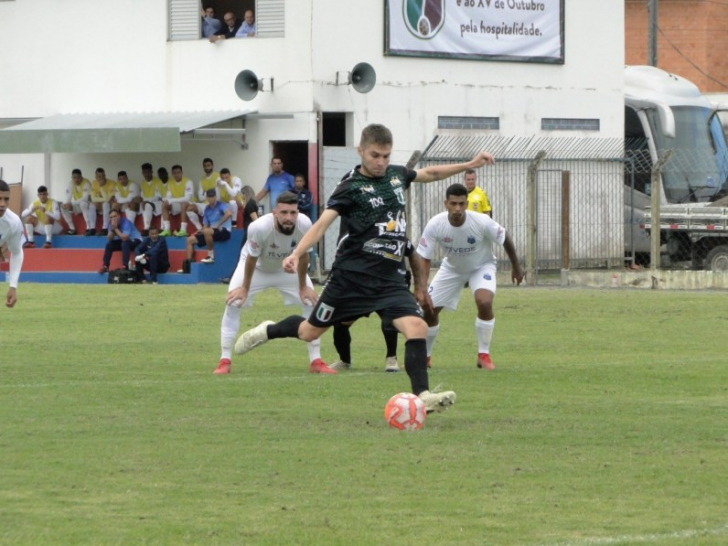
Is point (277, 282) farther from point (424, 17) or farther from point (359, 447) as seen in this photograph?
point (424, 17)

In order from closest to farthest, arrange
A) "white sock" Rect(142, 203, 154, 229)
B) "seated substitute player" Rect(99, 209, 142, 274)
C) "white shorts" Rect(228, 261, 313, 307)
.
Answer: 1. "white shorts" Rect(228, 261, 313, 307)
2. "seated substitute player" Rect(99, 209, 142, 274)
3. "white sock" Rect(142, 203, 154, 229)

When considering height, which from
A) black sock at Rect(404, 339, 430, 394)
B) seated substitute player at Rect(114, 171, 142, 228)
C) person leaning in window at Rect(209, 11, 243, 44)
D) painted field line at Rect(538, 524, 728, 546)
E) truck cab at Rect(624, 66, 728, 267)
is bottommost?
painted field line at Rect(538, 524, 728, 546)

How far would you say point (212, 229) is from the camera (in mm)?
29672

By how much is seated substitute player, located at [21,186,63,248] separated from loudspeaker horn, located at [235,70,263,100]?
4973 mm

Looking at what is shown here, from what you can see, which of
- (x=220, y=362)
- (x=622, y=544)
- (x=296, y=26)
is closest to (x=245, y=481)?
(x=622, y=544)

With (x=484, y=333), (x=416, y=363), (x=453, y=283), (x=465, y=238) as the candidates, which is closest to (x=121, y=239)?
(x=453, y=283)

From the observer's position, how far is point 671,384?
511 inches

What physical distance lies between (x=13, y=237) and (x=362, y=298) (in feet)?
19.7

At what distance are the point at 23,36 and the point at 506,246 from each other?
22.5 metres

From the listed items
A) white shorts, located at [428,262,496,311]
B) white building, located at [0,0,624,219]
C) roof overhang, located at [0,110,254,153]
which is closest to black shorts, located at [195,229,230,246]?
roof overhang, located at [0,110,254,153]

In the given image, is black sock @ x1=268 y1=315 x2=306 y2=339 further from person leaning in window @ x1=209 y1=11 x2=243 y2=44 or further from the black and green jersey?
person leaning in window @ x1=209 y1=11 x2=243 y2=44

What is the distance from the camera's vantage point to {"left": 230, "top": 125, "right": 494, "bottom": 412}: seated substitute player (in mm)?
10445

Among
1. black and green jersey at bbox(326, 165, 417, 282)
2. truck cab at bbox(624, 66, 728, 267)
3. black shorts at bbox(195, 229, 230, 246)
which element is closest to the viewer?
black and green jersey at bbox(326, 165, 417, 282)

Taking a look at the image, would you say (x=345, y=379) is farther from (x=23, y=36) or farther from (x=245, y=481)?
(x=23, y=36)
